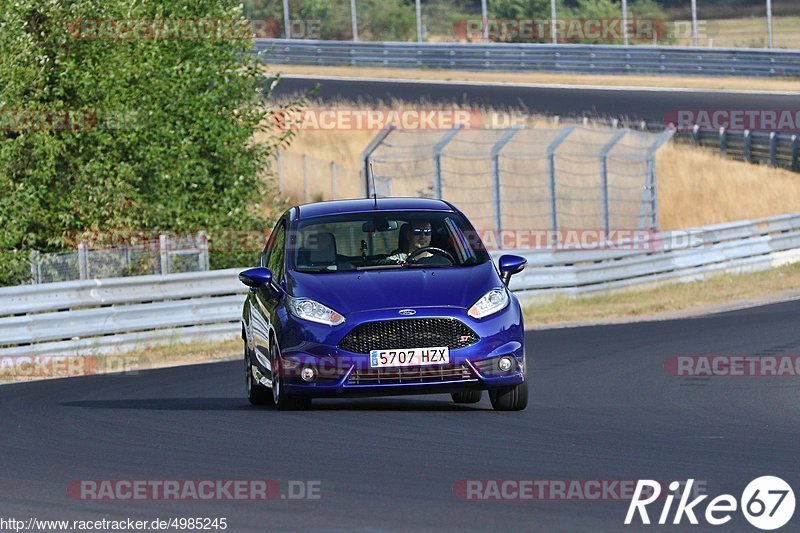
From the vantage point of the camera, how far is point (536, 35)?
58.0 m

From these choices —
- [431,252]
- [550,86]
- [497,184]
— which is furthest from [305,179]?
[431,252]

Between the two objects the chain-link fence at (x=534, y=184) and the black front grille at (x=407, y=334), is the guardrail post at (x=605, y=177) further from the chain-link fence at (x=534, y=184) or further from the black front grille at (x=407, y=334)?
the black front grille at (x=407, y=334)

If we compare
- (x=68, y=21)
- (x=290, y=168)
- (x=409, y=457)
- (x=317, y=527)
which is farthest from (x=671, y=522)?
(x=290, y=168)

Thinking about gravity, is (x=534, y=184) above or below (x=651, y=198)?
below

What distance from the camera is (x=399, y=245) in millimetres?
11836

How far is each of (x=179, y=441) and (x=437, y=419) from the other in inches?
73.7

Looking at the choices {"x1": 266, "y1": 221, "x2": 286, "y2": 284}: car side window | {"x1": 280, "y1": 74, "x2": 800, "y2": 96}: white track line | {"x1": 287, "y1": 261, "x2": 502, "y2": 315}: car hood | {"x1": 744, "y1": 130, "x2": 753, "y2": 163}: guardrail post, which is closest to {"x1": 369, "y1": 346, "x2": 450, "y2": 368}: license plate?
{"x1": 287, "y1": 261, "x2": 502, "y2": 315}: car hood

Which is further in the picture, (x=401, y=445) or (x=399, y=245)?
(x=399, y=245)

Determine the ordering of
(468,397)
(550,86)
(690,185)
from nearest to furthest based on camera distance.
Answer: (468,397), (690,185), (550,86)

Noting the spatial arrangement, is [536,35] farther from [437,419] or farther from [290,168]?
[437,419]

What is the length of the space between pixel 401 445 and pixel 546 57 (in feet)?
140

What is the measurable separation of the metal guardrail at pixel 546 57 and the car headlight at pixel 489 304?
35412 mm

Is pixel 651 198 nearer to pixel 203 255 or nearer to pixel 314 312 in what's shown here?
pixel 203 255

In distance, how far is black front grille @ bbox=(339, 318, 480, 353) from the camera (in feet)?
35.1
